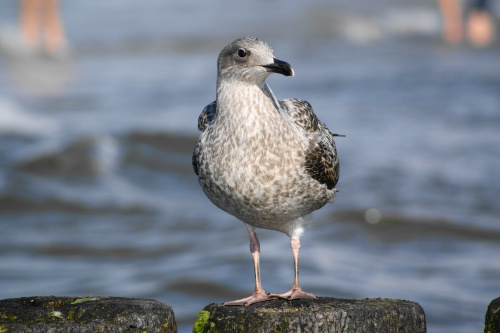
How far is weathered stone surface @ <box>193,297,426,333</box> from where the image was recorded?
430 centimetres

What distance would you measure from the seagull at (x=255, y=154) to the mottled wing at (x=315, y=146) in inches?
0.4

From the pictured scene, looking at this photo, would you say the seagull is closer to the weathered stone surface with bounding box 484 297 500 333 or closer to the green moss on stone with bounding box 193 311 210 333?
the green moss on stone with bounding box 193 311 210 333

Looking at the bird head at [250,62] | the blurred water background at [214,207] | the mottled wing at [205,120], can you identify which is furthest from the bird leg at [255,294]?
the blurred water background at [214,207]

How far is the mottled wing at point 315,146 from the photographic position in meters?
5.34

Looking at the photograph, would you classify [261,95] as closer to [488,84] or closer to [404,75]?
[488,84]

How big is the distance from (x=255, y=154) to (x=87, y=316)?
5.12 ft

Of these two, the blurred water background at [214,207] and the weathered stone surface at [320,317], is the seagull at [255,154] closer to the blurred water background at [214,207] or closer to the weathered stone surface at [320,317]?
the weathered stone surface at [320,317]

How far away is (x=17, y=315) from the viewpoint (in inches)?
157

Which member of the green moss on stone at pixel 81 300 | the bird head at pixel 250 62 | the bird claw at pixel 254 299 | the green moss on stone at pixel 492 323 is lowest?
the green moss on stone at pixel 492 323

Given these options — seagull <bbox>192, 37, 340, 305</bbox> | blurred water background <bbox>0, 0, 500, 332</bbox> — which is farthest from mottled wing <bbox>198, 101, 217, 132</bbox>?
blurred water background <bbox>0, 0, 500, 332</bbox>

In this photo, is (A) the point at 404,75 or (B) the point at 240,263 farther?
(A) the point at 404,75

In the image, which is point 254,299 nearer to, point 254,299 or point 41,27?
point 254,299

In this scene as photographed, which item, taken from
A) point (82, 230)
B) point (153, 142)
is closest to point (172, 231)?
point (82, 230)

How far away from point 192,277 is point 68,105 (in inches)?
449
